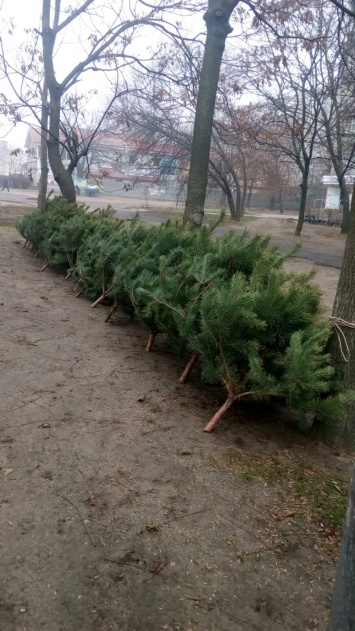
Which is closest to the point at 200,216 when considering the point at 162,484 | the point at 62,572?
the point at 162,484

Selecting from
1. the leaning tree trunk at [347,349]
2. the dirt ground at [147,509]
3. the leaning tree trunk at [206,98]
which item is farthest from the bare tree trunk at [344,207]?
the dirt ground at [147,509]

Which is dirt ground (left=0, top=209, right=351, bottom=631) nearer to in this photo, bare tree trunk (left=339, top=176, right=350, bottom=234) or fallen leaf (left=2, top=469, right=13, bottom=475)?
fallen leaf (left=2, top=469, right=13, bottom=475)

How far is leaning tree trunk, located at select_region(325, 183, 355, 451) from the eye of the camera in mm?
3557

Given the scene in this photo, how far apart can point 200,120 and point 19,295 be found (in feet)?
12.5

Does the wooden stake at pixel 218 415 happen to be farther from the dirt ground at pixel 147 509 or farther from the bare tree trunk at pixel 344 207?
the bare tree trunk at pixel 344 207

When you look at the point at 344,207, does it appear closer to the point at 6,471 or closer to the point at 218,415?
the point at 218,415

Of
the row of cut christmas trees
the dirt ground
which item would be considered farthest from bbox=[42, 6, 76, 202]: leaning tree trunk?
the dirt ground

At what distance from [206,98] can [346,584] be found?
778cm

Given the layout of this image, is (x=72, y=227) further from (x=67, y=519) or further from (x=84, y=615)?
(x=84, y=615)

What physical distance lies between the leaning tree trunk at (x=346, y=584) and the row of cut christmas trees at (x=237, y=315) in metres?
1.63

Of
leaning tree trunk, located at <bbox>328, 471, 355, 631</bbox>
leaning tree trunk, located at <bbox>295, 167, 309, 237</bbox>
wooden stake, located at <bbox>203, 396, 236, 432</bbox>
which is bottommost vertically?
wooden stake, located at <bbox>203, 396, 236, 432</bbox>

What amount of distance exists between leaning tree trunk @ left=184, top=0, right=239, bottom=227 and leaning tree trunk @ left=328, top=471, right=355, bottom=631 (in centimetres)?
681

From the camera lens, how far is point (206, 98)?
8.21m

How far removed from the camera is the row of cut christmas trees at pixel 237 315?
327 cm
